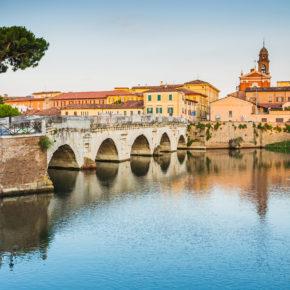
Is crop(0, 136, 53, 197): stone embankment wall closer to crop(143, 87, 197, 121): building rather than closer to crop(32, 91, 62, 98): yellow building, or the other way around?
crop(143, 87, 197, 121): building

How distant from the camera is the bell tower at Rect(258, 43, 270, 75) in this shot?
120062 millimetres

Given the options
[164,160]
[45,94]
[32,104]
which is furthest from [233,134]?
[45,94]

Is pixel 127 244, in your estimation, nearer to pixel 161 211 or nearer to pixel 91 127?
pixel 161 211

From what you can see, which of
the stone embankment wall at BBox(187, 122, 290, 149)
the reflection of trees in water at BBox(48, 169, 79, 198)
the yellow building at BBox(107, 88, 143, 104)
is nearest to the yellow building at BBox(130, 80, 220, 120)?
the yellow building at BBox(107, 88, 143, 104)

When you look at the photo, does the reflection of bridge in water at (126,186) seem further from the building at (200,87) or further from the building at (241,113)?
the building at (200,87)

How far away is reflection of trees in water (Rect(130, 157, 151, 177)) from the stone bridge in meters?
1.77

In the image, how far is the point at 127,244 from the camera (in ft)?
73.0

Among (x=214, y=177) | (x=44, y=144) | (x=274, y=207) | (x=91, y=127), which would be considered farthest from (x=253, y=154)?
(x=44, y=144)

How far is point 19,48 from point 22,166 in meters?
11.8

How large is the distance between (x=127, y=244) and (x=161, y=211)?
7354 mm

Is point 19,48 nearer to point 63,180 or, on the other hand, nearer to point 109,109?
point 63,180

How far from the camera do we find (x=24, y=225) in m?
25.2

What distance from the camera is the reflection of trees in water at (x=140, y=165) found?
1827 inches

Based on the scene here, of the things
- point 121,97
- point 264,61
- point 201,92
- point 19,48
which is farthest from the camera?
point 264,61
